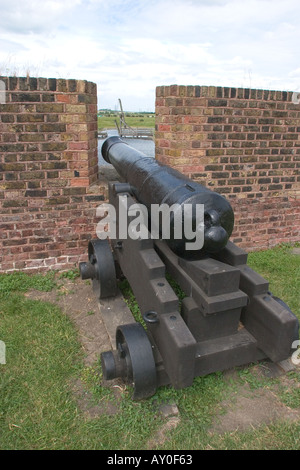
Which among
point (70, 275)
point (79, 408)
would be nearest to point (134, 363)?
point (79, 408)

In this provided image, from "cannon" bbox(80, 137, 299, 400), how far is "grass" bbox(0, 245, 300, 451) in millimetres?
165

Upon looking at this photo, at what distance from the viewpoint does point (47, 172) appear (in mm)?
3340

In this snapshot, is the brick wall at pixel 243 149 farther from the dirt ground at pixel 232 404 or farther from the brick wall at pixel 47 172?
the dirt ground at pixel 232 404

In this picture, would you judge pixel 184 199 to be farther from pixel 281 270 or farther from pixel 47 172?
pixel 281 270

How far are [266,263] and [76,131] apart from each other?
2.39 meters

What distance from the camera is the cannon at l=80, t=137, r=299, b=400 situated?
6.20 ft

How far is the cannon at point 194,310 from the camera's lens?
6.20 feet

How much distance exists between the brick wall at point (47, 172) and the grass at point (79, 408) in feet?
3.16

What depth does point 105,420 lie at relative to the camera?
1910 mm

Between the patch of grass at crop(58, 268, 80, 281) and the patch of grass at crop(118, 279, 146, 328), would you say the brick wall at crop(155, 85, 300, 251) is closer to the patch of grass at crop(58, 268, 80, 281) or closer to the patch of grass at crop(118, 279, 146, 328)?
the patch of grass at crop(118, 279, 146, 328)

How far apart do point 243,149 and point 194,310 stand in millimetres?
2484

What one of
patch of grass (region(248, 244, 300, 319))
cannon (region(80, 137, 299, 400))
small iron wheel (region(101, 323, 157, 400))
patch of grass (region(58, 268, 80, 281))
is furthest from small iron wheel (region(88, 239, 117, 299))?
patch of grass (region(248, 244, 300, 319))
